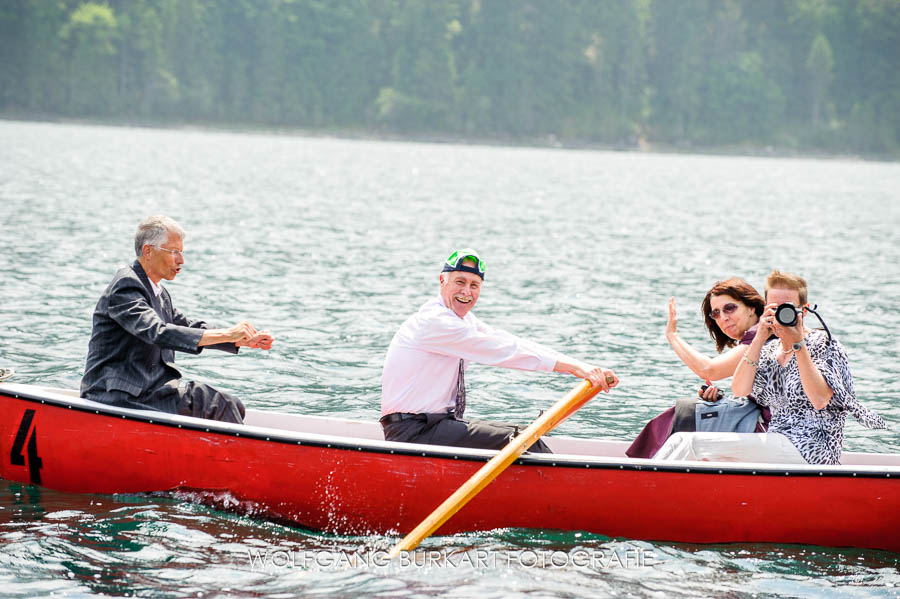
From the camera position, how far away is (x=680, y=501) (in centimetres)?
649

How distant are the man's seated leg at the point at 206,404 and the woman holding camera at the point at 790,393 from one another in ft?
8.54

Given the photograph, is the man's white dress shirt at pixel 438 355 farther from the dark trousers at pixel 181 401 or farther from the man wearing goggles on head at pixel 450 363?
the dark trousers at pixel 181 401

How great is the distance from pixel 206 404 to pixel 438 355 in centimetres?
151

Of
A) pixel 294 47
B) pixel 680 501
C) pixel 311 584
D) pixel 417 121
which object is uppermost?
pixel 294 47

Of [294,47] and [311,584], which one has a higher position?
[294,47]

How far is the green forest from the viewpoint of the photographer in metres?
96.2

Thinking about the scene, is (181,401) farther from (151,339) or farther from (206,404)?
(151,339)

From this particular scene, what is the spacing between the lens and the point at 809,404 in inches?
249

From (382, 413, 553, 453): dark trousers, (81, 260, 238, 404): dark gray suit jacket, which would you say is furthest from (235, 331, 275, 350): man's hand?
(382, 413, 553, 453): dark trousers

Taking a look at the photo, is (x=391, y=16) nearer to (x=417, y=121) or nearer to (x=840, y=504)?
(x=417, y=121)

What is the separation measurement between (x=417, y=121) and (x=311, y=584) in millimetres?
94469

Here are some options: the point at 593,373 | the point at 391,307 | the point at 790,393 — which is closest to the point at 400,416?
the point at 593,373

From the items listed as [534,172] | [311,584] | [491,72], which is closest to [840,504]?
[311,584]

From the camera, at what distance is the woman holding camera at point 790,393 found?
19.7ft
